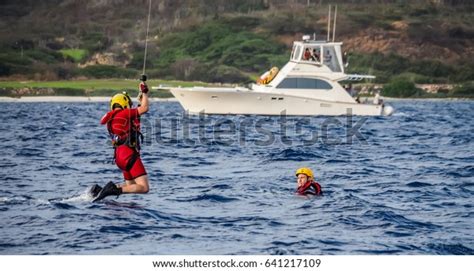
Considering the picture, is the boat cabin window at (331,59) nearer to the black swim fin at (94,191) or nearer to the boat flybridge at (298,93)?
the boat flybridge at (298,93)

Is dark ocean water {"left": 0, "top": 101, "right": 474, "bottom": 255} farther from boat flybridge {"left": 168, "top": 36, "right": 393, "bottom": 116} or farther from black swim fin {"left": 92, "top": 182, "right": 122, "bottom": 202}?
boat flybridge {"left": 168, "top": 36, "right": 393, "bottom": 116}

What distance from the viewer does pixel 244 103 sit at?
38.2m

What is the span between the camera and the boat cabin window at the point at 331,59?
40.0 m

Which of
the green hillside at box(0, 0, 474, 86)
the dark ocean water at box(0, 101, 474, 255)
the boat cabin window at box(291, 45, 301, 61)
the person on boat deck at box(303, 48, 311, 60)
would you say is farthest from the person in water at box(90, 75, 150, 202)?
the boat cabin window at box(291, 45, 301, 61)

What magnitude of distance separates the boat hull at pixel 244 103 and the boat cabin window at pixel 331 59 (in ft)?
6.59

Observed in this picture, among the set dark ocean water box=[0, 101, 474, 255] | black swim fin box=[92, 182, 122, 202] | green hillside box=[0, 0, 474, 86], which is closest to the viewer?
dark ocean water box=[0, 101, 474, 255]

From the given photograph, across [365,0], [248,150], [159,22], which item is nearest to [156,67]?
[159,22]

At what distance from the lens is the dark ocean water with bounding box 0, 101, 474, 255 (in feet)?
42.3

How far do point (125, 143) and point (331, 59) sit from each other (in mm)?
25780

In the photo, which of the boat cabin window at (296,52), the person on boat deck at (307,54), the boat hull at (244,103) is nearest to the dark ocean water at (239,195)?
the boat hull at (244,103)

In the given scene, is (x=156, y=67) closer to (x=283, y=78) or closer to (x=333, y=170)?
(x=283, y=78)

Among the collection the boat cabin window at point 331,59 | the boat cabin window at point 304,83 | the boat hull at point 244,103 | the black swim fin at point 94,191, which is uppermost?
the boat cabin window at point 331,59

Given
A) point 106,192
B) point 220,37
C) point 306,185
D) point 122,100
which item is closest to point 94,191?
point 106,192
